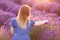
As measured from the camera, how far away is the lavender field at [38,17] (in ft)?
19.7

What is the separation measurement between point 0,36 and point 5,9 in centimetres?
264

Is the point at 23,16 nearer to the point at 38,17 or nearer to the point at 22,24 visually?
the point at 22,24

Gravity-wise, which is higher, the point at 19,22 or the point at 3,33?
the point at 19,22

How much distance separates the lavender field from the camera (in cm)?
602

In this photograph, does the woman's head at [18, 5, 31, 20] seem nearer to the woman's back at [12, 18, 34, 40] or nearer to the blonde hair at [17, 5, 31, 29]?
the blonde hair at [17, 5, 31, 29]

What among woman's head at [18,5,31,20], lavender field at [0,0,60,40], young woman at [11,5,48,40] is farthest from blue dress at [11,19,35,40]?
lavender field at [0,0,60,40]

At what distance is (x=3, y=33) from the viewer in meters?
6.04

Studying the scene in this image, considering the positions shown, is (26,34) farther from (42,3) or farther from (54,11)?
(42,3)

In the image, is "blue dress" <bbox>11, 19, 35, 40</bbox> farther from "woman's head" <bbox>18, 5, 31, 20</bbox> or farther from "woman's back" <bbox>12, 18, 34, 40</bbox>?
"woman's head" <bbox>18, 5, 31, 20</bbox>

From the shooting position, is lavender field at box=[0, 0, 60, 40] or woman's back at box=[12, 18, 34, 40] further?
lavender field at box=[0, 0, 60, 40]

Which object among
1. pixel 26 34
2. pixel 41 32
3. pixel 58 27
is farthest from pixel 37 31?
pixel 26 34

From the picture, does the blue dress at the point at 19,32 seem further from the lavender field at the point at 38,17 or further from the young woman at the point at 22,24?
the lavender field at the point at 38,17

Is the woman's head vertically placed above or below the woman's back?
above

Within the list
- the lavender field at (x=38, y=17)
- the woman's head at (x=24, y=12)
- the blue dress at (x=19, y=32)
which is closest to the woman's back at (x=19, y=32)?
the blue dress at (x=19, y=32)
